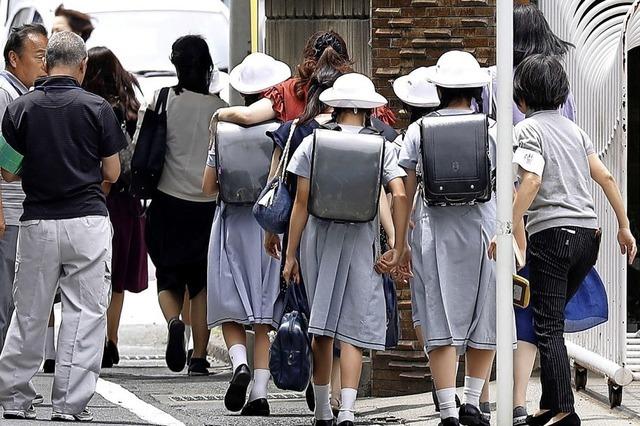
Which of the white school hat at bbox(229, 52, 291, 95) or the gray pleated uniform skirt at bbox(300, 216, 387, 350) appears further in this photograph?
the white school hat at bbox(229, 52, 291, 95)

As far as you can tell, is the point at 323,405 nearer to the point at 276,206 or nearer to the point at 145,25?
the point at 276,206

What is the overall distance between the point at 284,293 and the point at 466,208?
4.53 feet

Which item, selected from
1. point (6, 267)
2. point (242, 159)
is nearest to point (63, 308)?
point (6, 267)

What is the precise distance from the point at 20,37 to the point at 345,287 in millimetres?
2668

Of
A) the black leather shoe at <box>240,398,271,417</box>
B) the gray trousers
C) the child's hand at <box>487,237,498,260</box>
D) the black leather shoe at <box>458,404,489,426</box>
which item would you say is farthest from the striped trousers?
the gray trousers

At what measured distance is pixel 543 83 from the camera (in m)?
8.58

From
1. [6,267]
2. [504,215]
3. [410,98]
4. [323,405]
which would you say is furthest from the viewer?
[6,267]

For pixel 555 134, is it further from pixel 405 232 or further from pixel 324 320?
pixel 324 320

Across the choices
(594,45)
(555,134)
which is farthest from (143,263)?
(555,134)

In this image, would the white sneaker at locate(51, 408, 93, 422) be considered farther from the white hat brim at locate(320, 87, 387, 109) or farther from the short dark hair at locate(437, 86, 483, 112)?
the short dark hair at locate(437, 86, 483, 112)

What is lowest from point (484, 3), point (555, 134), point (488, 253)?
point (488, 253)

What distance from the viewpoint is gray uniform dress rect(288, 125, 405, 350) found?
8.83m

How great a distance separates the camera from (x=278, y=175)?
29.9ft

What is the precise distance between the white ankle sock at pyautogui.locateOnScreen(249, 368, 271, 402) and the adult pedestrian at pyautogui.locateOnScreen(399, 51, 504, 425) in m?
1.27
